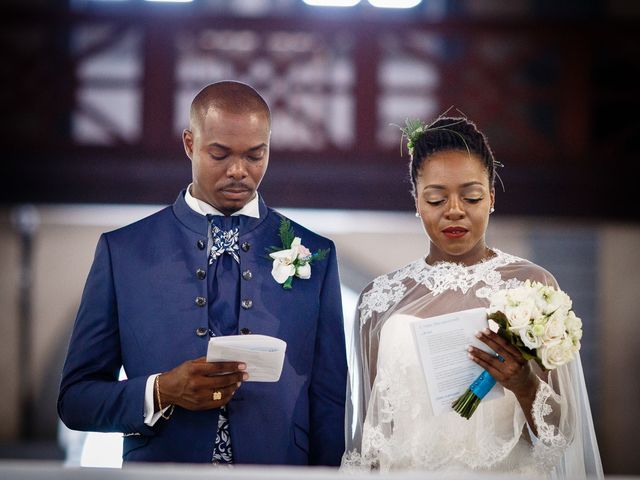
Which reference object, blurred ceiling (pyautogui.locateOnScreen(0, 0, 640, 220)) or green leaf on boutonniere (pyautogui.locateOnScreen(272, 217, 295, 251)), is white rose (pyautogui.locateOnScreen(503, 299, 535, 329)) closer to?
green leaf on boutonniere (pyautogui.locateOnScreen(272, 217, 295, 251))

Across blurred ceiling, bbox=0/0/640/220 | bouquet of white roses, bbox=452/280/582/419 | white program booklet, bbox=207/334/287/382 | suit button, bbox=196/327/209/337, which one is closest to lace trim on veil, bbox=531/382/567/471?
bouquet of white roses, bbox=452/280/582/419

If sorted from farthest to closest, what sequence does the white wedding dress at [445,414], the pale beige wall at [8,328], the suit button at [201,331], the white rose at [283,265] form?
the pale beige wall at [8,328], the white rose at [283,265], the suit button at [201,331], the white wedding dress at [445,414]

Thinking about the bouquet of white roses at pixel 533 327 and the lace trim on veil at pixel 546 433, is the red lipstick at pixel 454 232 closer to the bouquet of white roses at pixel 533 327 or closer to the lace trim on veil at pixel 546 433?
the bouquet of white roses at pixel 533 327

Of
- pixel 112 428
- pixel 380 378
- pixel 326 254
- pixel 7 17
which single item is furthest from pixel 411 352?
pixel 7 17

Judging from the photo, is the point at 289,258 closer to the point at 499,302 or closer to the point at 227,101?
the point at 227,101

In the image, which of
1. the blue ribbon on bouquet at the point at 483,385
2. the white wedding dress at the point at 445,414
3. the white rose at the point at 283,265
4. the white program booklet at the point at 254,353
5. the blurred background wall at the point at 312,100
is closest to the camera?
the white program booklet at the point at 254,353

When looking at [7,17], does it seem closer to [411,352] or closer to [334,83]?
[334,83]

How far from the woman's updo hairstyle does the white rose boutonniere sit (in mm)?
419

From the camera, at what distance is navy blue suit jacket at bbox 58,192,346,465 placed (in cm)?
328

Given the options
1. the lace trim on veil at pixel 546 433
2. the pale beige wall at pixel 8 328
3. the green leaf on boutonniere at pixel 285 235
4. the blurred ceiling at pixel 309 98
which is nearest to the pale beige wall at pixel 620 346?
the blurred ceiling at pixel 309 98

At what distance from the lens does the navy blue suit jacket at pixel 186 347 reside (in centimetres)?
328

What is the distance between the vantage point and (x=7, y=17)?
9.23 meters

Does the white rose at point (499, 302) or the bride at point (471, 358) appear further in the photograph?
the bride at point (471, 358)

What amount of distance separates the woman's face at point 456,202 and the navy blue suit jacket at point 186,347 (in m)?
0.39
